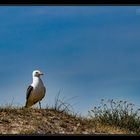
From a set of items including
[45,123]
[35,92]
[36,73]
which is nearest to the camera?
[36,73]

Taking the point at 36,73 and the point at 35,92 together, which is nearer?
the point at 36,73

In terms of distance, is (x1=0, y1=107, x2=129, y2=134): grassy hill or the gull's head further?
Answer: (x1=0, y1=107, x2=129, y2=134): grassy hill

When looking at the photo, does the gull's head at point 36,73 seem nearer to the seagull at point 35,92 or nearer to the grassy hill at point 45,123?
the seagull at point 35,92

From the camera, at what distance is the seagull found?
4.75 metres

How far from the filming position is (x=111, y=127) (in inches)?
193

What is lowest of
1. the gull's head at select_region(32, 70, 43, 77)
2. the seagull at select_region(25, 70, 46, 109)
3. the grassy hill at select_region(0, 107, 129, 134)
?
the grassy hill at select_region(0, 107, 129, 134)

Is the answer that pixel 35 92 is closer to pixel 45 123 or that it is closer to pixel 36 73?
pixel 45 123

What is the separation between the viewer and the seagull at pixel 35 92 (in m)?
4.75

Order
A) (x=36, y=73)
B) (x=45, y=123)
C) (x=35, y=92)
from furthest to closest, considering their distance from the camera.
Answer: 1. (x=35, y=92)
2. (x=45, y=123)
3. (x=36, y=73)

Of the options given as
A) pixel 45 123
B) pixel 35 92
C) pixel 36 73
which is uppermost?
pixel 36 73

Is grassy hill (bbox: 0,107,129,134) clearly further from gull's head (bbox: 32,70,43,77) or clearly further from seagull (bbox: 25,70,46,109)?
gull's head (bbox: 32,70,43,77)

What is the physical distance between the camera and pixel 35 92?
196 inches

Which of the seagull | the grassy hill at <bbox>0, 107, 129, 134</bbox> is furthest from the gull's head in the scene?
the grassy hill at <bbox>0, 107, 129, 134</bbox>
